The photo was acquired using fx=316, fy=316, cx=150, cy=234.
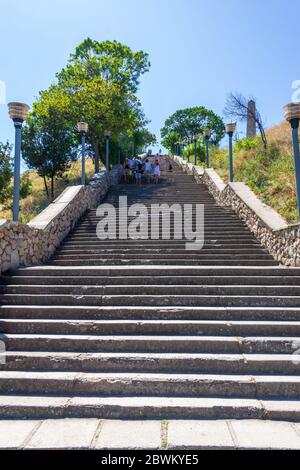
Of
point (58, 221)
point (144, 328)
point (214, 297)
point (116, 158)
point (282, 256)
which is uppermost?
point (116, 158)

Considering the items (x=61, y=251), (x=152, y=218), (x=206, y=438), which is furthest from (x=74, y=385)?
(x=152, y=218)

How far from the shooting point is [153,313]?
14.5 feet

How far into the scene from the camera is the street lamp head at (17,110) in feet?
→ 20.6

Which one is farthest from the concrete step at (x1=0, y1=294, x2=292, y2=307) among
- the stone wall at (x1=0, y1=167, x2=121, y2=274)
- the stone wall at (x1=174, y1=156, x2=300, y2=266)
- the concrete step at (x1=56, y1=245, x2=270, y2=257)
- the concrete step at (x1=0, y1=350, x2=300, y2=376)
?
the concrete step at (x1=56, y1=245, x2=270, y2=257)

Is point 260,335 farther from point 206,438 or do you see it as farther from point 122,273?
point 122,273

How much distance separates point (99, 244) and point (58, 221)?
3.97 ft

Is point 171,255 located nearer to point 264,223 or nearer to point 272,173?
point 264,223

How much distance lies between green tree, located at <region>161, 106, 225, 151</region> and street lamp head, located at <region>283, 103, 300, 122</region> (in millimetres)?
57872

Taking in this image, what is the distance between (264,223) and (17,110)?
5.73 meters

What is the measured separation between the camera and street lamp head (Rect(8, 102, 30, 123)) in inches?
247

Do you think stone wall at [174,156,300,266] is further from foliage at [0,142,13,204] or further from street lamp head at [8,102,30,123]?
foliage at [0,142,13,204]

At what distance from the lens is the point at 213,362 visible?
3578 millimetres

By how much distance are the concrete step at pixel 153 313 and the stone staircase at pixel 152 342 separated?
0.5 inches

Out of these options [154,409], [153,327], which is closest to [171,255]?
[153,327]
